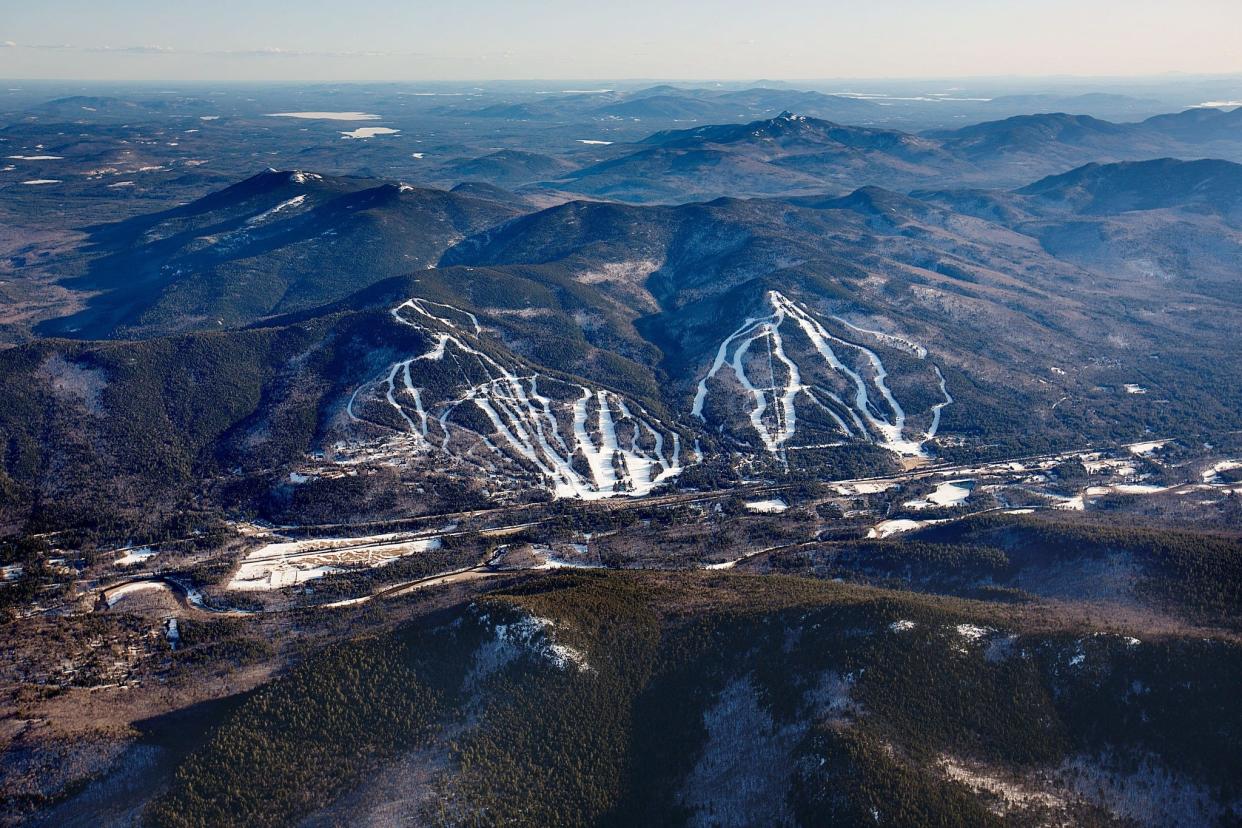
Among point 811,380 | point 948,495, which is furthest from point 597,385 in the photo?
point 948,495

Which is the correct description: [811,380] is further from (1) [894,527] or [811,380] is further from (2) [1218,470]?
(2) [1218,470]

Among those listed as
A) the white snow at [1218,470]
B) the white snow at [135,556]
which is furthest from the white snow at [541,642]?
the white snow at [1218,470]

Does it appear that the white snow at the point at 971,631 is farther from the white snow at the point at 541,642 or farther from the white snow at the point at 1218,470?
the white snow at the point at 1218,470

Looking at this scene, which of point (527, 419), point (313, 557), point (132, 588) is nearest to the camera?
point (132, 588)

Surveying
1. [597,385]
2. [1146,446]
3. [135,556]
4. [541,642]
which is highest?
[541,642]

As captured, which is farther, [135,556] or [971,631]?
[135,556]

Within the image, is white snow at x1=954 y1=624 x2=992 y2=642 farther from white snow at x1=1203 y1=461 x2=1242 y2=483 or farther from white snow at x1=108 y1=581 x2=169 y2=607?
white snow at x1=108 y1=581 x2=169 y2=607

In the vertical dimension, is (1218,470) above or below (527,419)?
below
